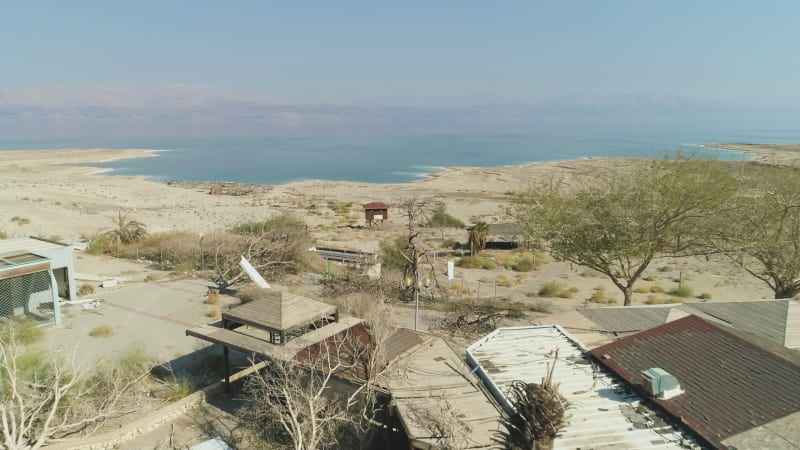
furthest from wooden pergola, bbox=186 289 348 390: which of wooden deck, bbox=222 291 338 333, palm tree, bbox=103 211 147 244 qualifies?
palm tree, bbox=103 211 147 244

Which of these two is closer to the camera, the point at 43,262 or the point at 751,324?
the point at 751,324

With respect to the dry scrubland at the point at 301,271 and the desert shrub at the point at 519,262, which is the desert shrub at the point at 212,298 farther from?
the desert shrub at the point at 519,262

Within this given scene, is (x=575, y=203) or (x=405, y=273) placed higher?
(x=575, y=203)

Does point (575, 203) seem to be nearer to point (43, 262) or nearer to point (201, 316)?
point (201, 316)

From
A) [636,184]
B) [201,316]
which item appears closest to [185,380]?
[201,316]

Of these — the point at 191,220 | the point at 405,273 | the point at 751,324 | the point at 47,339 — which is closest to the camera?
the point at 751,324

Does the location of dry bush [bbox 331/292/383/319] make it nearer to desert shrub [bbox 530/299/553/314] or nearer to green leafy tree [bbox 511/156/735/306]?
green leafy tree [bbox 511/156/735/306]

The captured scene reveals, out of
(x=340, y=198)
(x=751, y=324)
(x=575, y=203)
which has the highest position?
(x=575, y=203)
